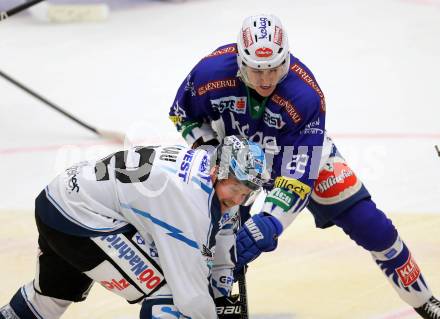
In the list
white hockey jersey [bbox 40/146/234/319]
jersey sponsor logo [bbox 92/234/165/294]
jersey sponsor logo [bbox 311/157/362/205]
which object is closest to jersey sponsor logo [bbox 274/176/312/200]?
jersey sponsor logo [bbox 311/157/362/205]

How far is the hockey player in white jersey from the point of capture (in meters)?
3.51

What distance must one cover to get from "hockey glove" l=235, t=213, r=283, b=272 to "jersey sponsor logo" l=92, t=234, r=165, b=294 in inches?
17.3

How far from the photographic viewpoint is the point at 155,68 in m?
8.41

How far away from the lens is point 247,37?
431cm

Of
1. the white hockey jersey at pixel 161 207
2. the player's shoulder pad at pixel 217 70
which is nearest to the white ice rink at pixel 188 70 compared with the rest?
the player's shoulder pad at pixel 217 70

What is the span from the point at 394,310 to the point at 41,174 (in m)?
2.66

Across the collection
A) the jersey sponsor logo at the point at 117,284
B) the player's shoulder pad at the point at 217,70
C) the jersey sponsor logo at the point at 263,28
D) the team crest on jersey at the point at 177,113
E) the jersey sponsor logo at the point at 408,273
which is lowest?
the jersey sponsor logo at the point at 408,273

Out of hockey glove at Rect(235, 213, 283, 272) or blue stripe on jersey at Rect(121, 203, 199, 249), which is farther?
hockey glove at Rect(235, 213, 283, 272)

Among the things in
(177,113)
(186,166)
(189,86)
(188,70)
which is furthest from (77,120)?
(186,166)

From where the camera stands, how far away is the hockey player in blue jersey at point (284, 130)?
426 centimetres

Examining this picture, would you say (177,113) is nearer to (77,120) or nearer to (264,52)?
(264,52)

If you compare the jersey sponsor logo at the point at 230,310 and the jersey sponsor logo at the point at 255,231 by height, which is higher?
the jersey sponsor logo at the point at 255,231

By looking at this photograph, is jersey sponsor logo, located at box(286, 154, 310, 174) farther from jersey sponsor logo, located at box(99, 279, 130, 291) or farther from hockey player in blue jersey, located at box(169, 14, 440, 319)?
jersey sponsor logo, located at box(99, 279, 130, 291)

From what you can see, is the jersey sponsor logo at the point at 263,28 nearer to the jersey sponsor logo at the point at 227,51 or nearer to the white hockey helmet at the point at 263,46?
the white hockey helmet at the point at 263,46
